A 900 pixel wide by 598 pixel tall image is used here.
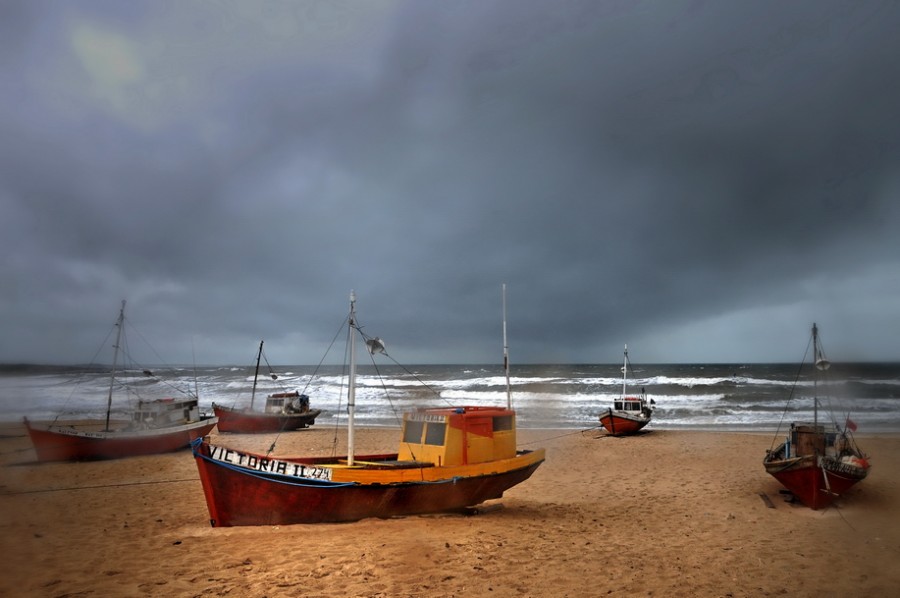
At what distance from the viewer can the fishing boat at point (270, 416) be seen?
2989 centimetres

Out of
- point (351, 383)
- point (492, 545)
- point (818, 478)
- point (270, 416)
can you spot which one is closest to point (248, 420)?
point (270, 416)

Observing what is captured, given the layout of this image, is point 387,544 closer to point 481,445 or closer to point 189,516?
point 481,445

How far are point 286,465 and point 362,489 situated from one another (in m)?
1.61

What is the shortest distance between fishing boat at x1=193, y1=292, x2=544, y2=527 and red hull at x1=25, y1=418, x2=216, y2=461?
42.1 ft

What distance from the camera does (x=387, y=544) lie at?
895 centimetres

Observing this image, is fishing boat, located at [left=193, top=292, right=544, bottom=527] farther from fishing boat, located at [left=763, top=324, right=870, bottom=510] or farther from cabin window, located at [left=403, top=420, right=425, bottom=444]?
fishing boat, located at [left=763, top=324, right=870, bottom=510]

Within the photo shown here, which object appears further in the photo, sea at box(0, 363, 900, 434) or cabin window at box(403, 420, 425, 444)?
sea at box(0, 363, 900, 434)

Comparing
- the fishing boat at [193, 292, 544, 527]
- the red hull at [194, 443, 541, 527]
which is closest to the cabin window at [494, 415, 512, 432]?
the fishing boat at [193, 292, 544, 527]

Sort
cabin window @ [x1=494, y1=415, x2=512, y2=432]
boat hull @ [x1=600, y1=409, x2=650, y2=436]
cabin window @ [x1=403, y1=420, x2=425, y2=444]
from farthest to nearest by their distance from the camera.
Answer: boat hull @ [x1=600, y1=409, x2=650, y2=436] < cabin window @ [x1=494, y1=415, x2=512, y2=432] < cabin window @ [x1=403, y1=420, x2=425, y2=444]

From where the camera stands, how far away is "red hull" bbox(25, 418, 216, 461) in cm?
1908

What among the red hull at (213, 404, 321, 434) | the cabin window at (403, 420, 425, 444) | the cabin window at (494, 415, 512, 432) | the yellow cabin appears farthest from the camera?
the red hull at (213, 404, 321, 434)

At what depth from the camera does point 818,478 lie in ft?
40.1

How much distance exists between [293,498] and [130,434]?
50.2 feet

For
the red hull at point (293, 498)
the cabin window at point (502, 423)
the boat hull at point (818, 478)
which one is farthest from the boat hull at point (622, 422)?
the red hull at point (293, 498)
